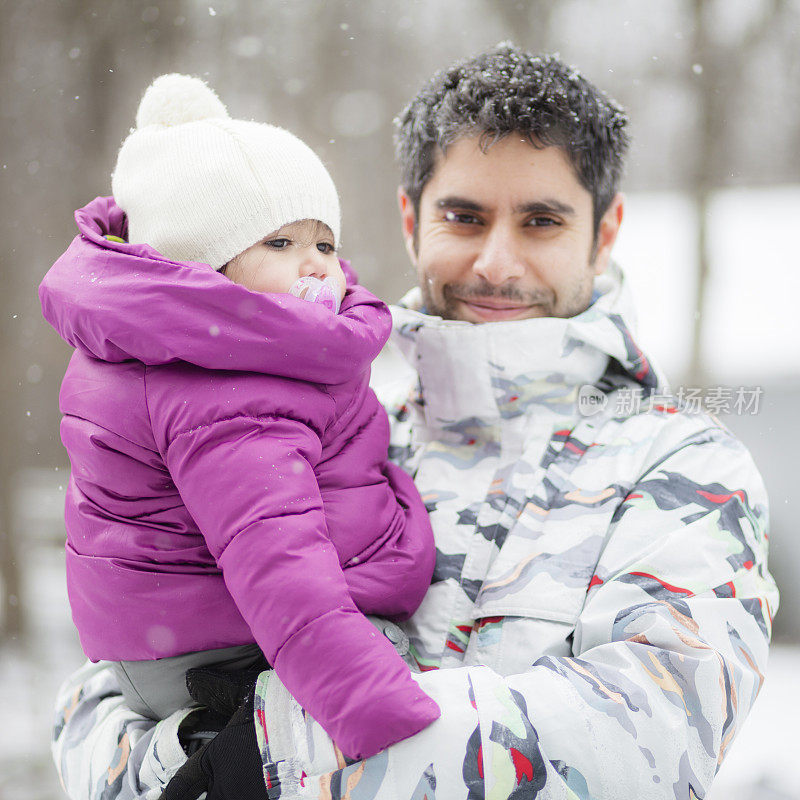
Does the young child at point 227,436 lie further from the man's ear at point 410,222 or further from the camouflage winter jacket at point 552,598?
the man's ear at point 410,222

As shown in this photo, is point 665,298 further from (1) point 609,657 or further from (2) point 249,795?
(2) point 249,795

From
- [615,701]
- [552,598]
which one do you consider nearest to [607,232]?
[552,598]

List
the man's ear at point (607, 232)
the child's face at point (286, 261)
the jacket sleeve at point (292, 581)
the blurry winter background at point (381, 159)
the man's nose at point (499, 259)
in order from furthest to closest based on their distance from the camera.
Result: the blurry winter background at point (381, 159) < the man's ear at point (607, 232) < the man's nose at point (499, 259) < the child's face at point (286, 261) < the jacket sleeve at point (292, 581)

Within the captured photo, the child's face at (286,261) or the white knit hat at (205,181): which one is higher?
the white knit hat at (205,181)

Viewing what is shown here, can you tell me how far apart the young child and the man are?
0.32 feet

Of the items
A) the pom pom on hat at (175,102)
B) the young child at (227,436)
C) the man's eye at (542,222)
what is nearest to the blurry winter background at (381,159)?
the man's eye at (542,222)

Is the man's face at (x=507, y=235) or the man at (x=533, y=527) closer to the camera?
the man at (x=533, y=527)

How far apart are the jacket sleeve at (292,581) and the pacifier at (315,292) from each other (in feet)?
0.66

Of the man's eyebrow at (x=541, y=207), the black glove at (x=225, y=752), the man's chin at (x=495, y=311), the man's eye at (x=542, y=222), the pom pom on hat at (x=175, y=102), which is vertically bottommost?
the black glove at (x=225, y=752)

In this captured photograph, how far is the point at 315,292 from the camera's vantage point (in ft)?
3.37

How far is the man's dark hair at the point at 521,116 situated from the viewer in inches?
56.3

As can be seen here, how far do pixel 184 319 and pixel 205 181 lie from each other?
0.74 ft

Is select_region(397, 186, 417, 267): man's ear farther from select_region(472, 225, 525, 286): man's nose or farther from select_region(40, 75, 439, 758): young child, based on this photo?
select_region(40, 75, 439, 758): young child

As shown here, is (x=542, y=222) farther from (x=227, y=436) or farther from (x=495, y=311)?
(x=227, y=436)
